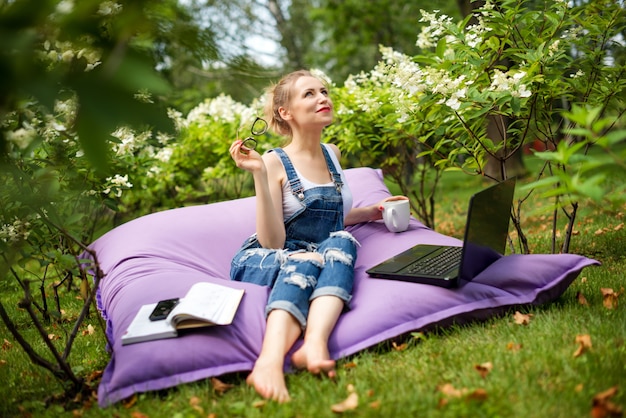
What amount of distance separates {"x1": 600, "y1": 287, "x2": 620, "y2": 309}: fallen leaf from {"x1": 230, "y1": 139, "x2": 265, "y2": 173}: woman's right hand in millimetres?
1587

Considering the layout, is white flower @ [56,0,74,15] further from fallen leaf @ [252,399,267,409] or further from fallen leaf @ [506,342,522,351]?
fallen leaf @ [506,342,522,351]

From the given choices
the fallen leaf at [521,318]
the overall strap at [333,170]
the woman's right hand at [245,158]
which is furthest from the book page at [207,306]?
the fallen leaf at [521,318]

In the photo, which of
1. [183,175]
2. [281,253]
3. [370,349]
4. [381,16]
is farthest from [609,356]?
[381,16]

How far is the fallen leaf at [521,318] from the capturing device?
250 cm

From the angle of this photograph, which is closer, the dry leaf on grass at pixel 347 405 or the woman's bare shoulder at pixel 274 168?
the dry leaf on grass at pixel 347 405

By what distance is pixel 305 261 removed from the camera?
2.73m

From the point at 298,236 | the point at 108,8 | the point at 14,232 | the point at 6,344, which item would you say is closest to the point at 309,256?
the point at 298,236

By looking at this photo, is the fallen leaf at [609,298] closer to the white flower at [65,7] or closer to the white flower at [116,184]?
the white flower at [65,7]

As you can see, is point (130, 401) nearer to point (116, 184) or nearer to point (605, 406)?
point (605, 406)

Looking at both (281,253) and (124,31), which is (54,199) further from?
(124,31)

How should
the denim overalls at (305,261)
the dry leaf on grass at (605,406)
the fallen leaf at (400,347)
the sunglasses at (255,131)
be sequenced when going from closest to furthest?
1. the dry leaf on grass at (605,406)
2. the fallen leaf at (400,347)
3. the denim overalls at (305,261)
4. the sunglasses at (255,131)

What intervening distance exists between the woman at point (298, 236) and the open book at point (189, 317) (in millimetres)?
172

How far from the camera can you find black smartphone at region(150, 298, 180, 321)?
97.3 inches

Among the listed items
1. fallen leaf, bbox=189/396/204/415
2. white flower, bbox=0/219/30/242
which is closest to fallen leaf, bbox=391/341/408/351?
fallen leaf, bbox=189/396/204/415
